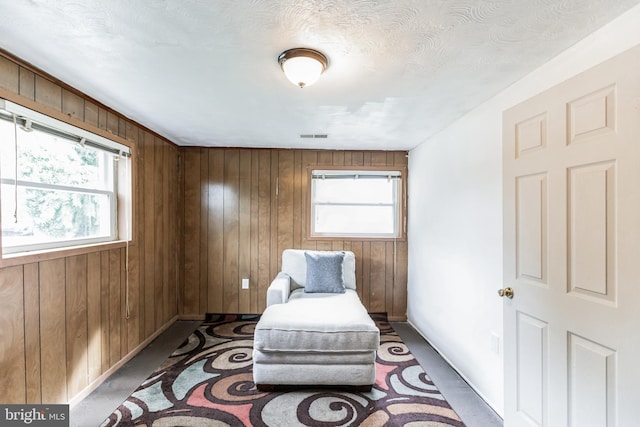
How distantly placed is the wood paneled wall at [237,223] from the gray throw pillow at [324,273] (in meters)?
0.49

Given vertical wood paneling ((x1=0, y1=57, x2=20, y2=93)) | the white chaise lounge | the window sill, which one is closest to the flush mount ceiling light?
vertical wood paneling ((x1=0, y1=57, x2=20, y2=93))

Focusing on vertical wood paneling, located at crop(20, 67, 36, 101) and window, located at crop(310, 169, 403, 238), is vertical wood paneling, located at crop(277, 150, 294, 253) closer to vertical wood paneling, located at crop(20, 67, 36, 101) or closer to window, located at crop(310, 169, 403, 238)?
window, located at crop(310, 169, 403, 238)

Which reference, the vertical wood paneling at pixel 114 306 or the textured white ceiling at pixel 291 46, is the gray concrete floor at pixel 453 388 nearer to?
the textured white ceiling at pixel 291 46

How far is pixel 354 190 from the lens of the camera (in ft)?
12.3

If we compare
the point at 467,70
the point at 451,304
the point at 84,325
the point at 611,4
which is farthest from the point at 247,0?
the point at 451,304

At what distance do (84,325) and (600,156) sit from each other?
314 centimetres

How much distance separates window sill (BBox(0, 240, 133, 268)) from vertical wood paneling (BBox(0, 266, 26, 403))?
43mm

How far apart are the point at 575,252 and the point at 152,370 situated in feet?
9.89

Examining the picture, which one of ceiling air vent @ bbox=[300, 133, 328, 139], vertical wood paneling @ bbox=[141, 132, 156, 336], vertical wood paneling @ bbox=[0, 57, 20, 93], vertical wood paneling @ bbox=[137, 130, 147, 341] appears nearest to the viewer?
vertical wood paneling @ bbox=[0, 57, 20, 93]

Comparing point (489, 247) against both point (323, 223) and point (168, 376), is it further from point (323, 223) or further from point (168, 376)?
point (168, 376)

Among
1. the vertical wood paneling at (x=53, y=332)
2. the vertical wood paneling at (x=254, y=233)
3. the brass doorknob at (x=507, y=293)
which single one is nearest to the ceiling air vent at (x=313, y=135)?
the vertical wood paneling at (x=254, y=233)

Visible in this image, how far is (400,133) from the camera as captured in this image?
297 centimetres

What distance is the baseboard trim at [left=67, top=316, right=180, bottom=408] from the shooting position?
2.02 meters

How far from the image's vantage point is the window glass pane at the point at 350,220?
3.74 meters
